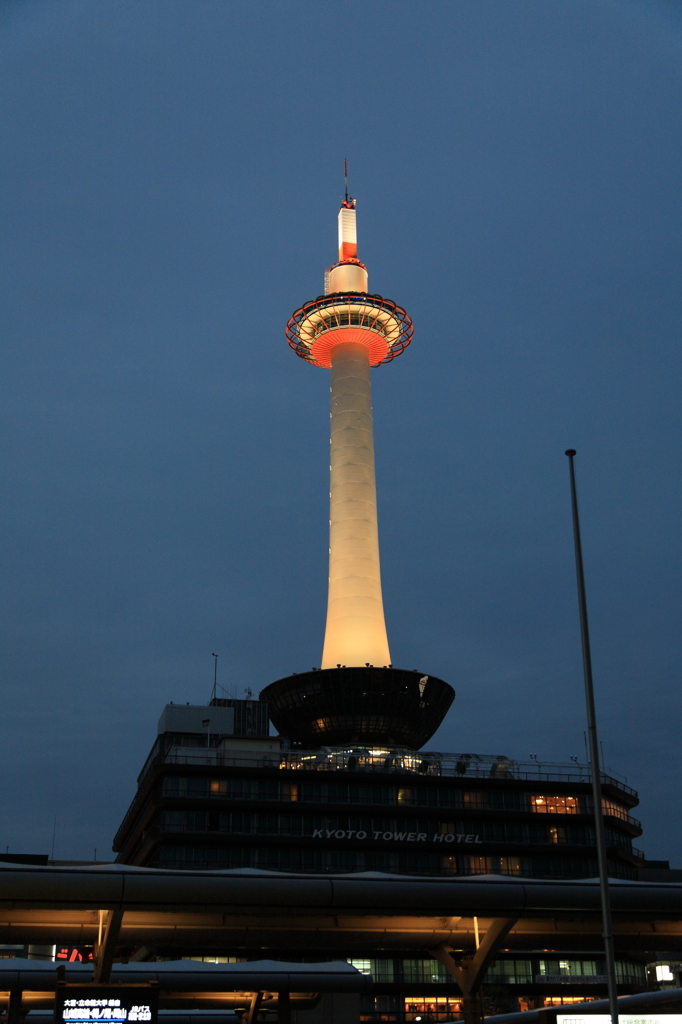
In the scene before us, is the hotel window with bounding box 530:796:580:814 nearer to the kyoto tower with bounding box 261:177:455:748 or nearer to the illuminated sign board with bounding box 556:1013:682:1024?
the kyoto tower with bounding box 261:177:455:748

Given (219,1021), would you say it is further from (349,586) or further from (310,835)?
(349,586)

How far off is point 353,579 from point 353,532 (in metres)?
5.05

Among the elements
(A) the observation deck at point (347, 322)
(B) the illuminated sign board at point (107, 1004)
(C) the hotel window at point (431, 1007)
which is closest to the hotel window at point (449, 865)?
(C) the hotel window at point (431, 1007)

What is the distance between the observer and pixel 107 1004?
25391 mm

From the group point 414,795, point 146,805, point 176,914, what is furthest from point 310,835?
point 176,914

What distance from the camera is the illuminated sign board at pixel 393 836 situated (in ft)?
301

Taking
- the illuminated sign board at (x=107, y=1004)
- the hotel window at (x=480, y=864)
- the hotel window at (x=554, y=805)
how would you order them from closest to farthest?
the illuminated sign board at (x=107, y=1004) → the hotel window at (x=480, y=864) → the hotel window at (x=554, y=805)

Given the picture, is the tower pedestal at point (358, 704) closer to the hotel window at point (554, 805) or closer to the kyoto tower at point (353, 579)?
the kyoto tower at point (353, 579)

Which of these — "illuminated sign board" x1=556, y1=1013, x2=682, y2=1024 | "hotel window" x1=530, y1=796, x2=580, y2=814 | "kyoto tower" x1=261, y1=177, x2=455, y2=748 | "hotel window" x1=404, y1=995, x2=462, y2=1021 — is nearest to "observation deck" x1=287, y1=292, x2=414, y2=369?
"kyoto tower" x1=261, y1=177, x2=455, y2=748

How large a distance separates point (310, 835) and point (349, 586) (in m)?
26.0

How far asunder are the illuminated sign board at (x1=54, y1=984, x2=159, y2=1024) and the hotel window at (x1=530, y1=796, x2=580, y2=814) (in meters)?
76.6

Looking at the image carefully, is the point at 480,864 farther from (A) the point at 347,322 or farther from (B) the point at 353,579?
(A) the point at 347,322

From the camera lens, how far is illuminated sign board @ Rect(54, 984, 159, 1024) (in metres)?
25.1

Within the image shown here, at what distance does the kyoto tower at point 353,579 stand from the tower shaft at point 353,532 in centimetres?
10
